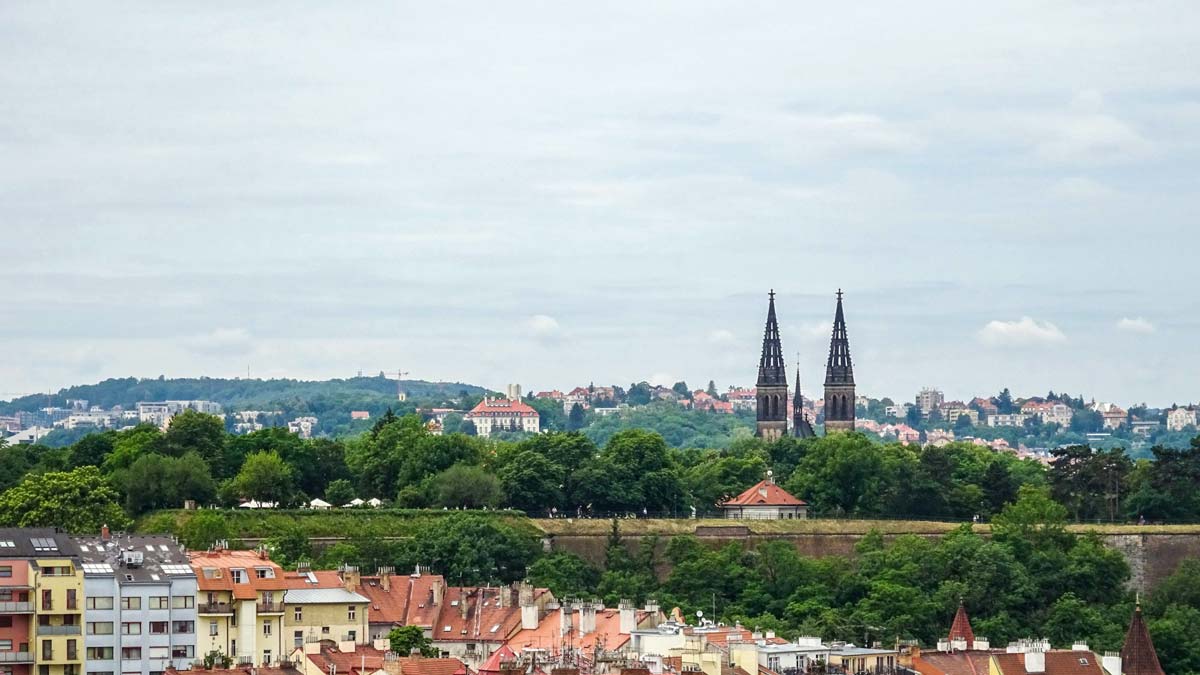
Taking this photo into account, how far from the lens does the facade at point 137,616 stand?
69188mm

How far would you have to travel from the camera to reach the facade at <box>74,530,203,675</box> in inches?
2724

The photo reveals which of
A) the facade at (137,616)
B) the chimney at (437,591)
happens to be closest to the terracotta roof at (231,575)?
the facade at (137,616)

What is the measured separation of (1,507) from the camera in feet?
317

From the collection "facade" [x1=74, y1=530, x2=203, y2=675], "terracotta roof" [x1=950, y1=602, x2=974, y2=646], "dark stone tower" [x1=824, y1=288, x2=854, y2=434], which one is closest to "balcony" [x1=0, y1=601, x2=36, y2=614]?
"facade" [x1=74, y1=530, x2=203, y2=675]

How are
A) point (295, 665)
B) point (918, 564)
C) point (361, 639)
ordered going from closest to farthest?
point (295, 665), point (361, 639), point (918, 564)

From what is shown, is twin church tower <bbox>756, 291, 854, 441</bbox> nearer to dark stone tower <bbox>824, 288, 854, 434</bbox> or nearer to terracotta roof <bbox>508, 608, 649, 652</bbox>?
dark stone tower <bbox>824, 288, 854, 434</bbox>

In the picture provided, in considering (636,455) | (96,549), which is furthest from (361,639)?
(636,455)

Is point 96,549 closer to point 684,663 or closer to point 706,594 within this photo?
point 684,663

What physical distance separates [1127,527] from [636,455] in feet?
68.1

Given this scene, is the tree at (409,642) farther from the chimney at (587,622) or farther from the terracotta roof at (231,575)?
the chimney at (587,622)

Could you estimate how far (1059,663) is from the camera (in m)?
76.4

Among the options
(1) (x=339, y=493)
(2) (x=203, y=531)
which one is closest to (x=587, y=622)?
(2) (x=203, y=531)

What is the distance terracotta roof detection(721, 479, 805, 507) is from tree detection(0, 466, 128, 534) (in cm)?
3144

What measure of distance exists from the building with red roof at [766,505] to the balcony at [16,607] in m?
54.1
